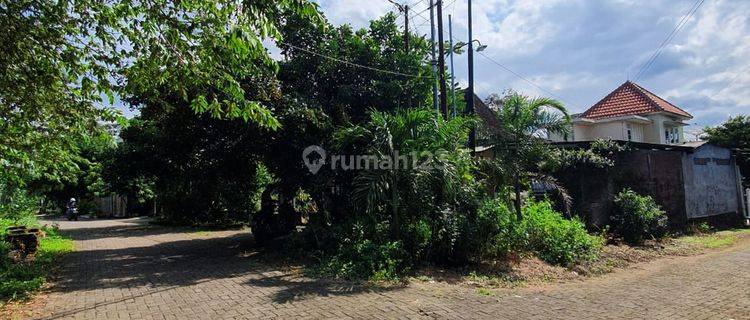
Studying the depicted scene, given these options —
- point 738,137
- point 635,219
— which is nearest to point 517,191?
point 635,219

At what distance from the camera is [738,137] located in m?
19.7

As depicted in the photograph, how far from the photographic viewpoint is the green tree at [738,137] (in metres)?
18.2

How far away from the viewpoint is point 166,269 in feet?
29.0

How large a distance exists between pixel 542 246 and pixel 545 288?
2134 mm

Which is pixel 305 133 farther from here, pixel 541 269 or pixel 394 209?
pixel 541 269

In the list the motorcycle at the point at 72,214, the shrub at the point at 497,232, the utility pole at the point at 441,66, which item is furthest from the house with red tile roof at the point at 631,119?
the motorcycle at the point at 72,214

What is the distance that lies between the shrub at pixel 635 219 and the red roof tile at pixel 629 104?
14.3 metres

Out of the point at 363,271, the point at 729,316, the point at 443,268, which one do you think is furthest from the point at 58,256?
the point at 729,316

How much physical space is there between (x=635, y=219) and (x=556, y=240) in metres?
3.35

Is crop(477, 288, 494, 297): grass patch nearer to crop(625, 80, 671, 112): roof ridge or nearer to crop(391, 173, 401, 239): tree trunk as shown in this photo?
crop(391, 173, 401, 239): tree trunk

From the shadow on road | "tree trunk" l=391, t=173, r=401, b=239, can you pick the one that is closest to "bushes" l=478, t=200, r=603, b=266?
"tree trunk" l=391, t=173, r=401, b=239

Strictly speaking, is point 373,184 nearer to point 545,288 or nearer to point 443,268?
point 443,268

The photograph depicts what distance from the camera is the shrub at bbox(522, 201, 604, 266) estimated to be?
30.3ft

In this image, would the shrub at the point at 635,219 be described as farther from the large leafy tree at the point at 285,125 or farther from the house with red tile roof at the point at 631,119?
the house with red tile roof at the point at 631,119
